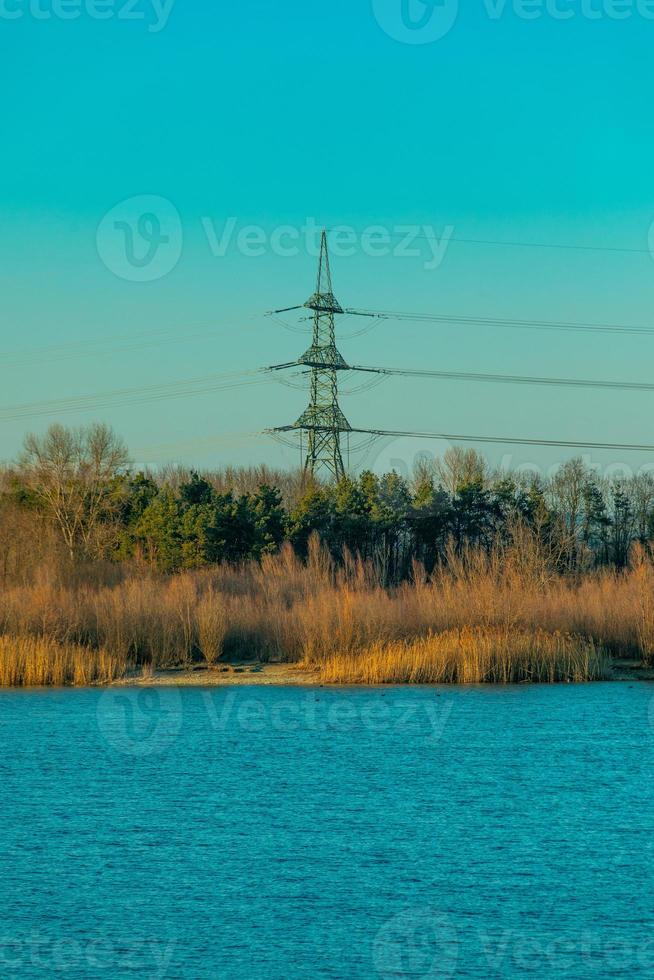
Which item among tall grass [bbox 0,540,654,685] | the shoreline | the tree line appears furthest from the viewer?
the tree line

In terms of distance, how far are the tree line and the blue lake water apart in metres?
17.7

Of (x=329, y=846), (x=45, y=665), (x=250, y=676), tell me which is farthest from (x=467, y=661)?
(x=329, y=846)

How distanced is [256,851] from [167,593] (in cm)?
2100

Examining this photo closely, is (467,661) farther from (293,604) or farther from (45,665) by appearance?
(45,665)

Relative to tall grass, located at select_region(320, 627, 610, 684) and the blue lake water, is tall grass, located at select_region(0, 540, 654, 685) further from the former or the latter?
the blue lake water

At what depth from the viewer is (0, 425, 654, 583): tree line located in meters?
46.5

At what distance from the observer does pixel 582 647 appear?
1337 inches

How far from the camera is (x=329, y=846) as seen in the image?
51.8 ft

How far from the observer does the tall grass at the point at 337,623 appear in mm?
32688

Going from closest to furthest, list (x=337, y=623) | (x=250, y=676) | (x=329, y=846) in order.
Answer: (x=329, y=846), (x=337, y=623), (x=250, y=676)

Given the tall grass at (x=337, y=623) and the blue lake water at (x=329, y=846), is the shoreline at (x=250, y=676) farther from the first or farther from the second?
the blue lake water at (x=329, y=846)

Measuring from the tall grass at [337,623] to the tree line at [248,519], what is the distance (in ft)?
19.8

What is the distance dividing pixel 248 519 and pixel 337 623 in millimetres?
13825

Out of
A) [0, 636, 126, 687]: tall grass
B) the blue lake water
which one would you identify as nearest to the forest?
[0, 636, 126, 687]: tall grass
